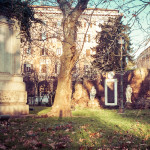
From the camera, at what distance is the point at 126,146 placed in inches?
208

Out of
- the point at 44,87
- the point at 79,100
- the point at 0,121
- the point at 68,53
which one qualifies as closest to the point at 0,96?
the point at 0,121

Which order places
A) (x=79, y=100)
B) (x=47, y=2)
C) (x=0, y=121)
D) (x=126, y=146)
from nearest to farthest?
(x=126, y=146), (x=0, y=121), (x=47, y=2), (x=79, y=100)

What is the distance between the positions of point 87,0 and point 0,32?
441 centimetres

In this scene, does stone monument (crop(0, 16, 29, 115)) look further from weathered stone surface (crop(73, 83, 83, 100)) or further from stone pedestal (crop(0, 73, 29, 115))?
weathered stone surface (crop(73, 83, 83, 100))

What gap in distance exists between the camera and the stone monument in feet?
41.3

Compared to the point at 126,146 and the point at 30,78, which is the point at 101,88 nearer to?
the point at 30,78

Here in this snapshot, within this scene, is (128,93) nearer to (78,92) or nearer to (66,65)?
(78,92)

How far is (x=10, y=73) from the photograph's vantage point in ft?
43.3

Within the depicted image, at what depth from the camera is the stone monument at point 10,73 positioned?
12578 mm

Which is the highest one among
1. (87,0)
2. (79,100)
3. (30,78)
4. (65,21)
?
(87,0)

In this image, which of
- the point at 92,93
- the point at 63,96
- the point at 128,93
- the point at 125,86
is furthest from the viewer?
the point at 92,93

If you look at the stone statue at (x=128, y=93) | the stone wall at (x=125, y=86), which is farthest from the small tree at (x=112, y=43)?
the stone statue at (x=128, y=93)

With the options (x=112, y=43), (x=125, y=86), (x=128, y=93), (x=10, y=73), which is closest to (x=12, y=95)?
(x=10, y=73)

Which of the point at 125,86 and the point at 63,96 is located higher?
the point at 125,86
